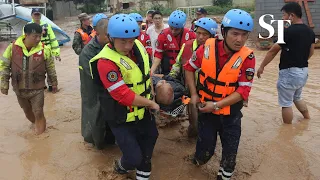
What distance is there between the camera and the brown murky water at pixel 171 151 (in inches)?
158

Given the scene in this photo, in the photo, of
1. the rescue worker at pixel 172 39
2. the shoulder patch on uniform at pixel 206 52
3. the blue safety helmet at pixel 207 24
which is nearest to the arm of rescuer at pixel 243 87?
the shoulder patch on uniform at pixel 206 52

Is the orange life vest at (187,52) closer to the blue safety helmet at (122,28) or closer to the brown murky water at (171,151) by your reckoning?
the brown murky water at (171,151)

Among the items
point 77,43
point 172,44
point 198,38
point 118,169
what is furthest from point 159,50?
point 77,43

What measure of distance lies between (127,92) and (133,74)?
0.22 meters

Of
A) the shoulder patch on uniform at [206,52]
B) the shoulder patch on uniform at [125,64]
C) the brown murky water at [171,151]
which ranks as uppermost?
the shoulder patch on uniform at [206,52]

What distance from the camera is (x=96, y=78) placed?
3291 millimetres

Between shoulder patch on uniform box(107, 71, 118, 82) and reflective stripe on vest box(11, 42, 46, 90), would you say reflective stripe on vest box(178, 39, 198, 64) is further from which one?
reflective stripe on vest box(11, 42, 46, 90)

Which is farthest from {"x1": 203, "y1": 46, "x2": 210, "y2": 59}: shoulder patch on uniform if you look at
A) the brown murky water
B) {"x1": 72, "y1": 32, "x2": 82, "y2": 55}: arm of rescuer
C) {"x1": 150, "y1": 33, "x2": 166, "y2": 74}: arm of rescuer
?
{"x1": 72, "y1": 32, "x2": 82, "y2": 55}: arm of rescuer

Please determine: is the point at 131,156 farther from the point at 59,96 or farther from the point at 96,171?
the point at 59,96

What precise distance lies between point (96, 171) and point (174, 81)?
145 cm

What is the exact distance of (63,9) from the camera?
34.2 meters

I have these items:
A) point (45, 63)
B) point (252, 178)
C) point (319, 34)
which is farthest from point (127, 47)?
point (319, 34)

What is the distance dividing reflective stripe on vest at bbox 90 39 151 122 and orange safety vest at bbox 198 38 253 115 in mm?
574

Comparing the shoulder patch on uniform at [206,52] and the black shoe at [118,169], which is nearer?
the shoulder patch on uniform at [206,52]
